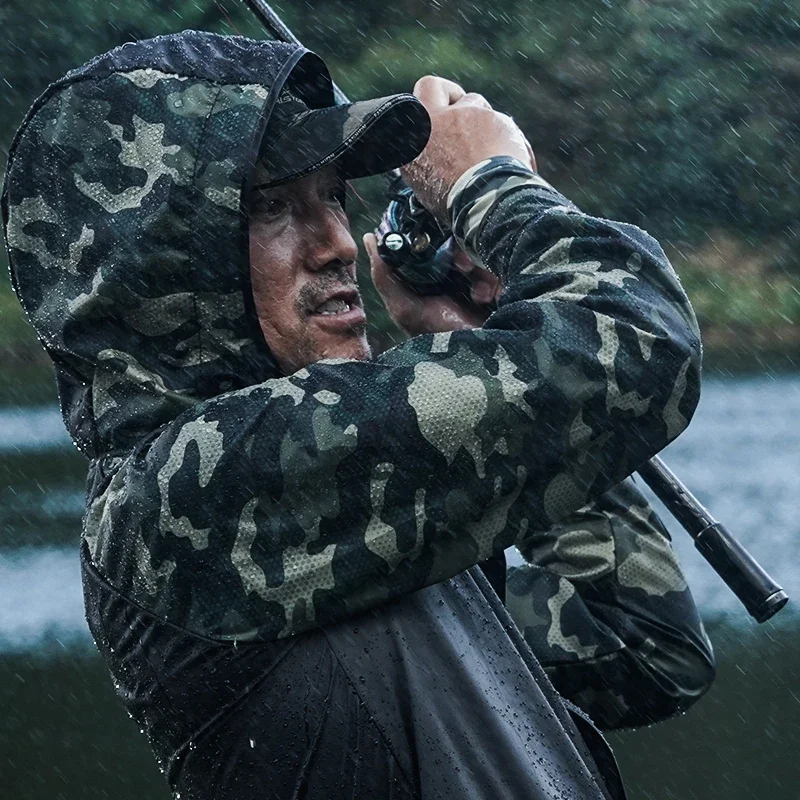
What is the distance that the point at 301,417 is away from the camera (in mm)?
1268

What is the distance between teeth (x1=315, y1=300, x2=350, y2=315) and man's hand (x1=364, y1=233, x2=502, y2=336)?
489 mm

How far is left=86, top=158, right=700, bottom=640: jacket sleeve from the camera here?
1.26 meters

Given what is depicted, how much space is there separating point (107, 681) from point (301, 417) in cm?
198

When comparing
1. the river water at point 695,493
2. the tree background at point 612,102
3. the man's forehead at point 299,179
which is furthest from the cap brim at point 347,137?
the tree background at point 612,102

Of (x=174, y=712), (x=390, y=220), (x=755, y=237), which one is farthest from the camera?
(x=755, y=237)

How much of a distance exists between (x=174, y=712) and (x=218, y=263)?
444 mm

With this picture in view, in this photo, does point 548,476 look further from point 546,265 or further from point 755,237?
point 755,237

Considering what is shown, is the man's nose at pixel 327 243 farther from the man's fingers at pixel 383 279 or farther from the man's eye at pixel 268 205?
the man's fingers at pixel 383 279

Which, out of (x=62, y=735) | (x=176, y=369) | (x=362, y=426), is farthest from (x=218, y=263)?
(x=62, y=735)

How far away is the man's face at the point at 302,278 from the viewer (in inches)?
57.9

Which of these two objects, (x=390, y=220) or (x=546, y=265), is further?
(x=390, y=220)

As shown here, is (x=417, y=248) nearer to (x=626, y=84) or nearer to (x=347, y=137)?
(x=347, y=137)

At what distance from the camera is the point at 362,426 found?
126 cm

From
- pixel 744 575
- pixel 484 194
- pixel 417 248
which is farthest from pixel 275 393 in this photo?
pixel 744 575
